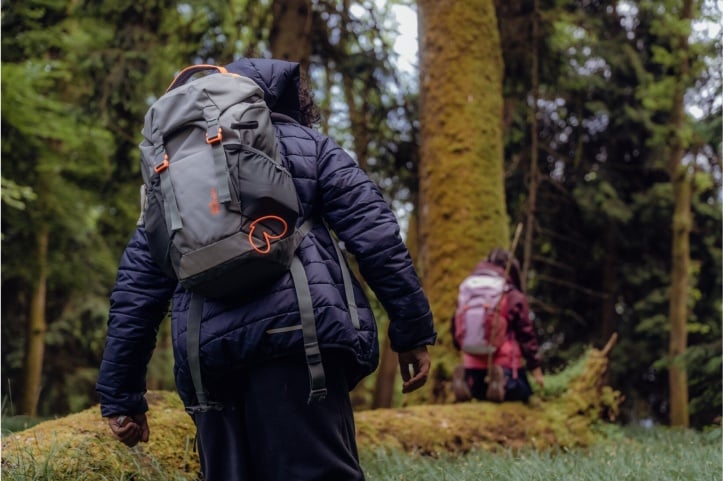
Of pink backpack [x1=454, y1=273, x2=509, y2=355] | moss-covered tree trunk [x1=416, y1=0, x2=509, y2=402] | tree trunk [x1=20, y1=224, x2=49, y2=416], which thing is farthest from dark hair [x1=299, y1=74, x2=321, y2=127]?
tree trunk [x1=20, y1=224, x2=49, y2=416]

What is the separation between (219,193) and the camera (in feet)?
8.70

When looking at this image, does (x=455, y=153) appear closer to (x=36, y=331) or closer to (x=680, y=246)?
(x=680, y=246)

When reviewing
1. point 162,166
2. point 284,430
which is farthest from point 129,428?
point 162,166

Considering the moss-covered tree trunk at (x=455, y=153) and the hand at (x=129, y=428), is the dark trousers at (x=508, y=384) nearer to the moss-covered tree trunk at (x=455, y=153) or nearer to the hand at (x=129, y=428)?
the moss-covered tree trunk at (x=455, y=153)

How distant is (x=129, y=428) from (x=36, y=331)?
9638 mm

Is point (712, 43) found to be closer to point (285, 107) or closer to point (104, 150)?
point (104, 150)

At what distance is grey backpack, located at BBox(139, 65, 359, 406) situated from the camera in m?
2.65

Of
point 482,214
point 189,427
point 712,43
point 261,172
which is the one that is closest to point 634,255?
point 712,43

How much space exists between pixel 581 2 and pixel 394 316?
12923 millimetres

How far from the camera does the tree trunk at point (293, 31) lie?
957 cm

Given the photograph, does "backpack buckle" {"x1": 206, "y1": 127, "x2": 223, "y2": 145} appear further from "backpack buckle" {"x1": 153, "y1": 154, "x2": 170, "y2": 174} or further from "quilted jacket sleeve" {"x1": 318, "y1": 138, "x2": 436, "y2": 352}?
"quilted jacket sleeve" {"x1": 318, "y1": 138, "x2": 436, "y2": 352}

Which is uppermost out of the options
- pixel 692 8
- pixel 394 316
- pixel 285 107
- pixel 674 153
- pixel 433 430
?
pixel 692 8

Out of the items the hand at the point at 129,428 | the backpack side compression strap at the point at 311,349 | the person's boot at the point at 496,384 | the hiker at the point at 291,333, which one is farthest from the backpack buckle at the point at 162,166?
the person's boot at the point at 496,384

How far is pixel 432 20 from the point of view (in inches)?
356
